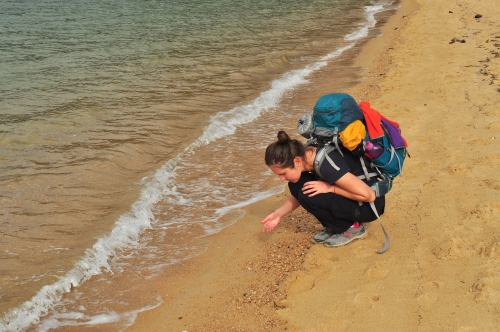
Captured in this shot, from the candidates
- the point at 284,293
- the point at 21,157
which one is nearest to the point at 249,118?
the point at 21,157

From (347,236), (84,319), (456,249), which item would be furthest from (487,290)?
(84,319)

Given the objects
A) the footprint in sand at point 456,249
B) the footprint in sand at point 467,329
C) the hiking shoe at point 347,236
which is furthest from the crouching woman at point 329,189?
the footprint in sand at point 467,329

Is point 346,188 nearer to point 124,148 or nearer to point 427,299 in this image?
point 427,299

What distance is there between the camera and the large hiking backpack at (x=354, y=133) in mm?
3859

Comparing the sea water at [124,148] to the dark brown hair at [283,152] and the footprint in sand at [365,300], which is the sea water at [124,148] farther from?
the footprint in sand at [365,300]

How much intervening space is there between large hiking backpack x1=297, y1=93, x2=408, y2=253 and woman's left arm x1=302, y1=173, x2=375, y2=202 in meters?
0.09

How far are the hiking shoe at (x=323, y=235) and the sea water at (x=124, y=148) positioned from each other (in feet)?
3.53

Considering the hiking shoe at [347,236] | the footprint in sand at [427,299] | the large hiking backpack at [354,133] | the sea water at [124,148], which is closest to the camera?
the footprint in sand at [427,299]

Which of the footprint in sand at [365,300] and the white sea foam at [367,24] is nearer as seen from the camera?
the footprint in sand at [365,300]

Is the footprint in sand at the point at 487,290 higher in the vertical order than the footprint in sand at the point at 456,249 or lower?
higher

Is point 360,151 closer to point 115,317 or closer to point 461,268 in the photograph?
point 461,268

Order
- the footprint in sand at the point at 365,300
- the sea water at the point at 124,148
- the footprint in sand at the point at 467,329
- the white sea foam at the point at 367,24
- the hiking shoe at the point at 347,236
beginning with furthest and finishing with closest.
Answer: the white sea foam at the point at 367,24
the sea water at the point at 124,148
the hiking shoe at the point at 347,236
the footprint in sand at the point at 365,300
the footprint in sand at the point at 467,329

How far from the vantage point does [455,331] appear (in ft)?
10.4

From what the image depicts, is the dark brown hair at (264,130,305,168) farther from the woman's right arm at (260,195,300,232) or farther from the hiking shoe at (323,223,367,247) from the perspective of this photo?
the hiking shoe at (323,223,367,247)
